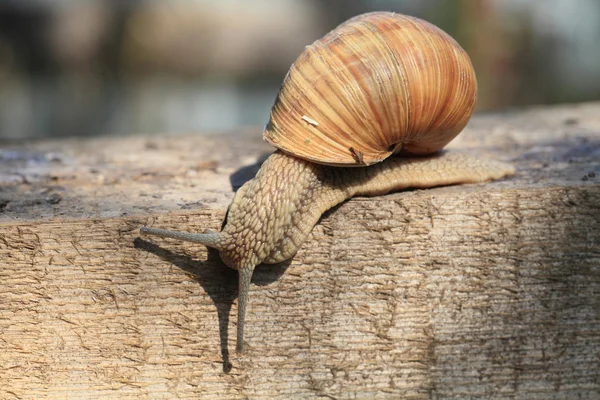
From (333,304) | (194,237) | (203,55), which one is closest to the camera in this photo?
(194,237)

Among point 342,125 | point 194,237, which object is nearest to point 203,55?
point 342,125

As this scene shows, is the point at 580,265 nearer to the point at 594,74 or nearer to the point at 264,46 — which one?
the point at 594,74

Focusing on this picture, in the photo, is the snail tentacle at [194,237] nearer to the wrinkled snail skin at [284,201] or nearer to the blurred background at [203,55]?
the wrinkled snail skin at [284,201]

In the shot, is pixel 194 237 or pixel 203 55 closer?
pixel 194 237

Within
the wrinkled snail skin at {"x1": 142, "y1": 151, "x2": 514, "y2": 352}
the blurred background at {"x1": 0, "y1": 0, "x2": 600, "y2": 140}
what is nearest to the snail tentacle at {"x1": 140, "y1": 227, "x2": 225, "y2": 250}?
the wrinkled snail skin at {"x1": 142, "y1": 151, "x2": 514, "y2": 352}

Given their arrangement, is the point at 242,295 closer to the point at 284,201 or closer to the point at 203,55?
the point at 284,201

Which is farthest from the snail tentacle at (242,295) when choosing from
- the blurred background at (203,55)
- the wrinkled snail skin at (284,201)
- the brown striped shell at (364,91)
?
the blurred background at (203,55)
